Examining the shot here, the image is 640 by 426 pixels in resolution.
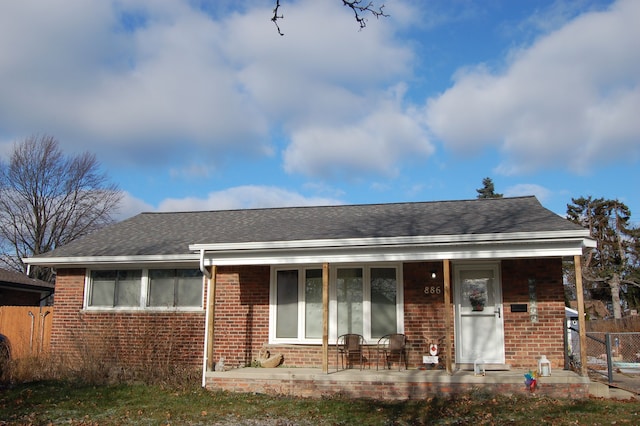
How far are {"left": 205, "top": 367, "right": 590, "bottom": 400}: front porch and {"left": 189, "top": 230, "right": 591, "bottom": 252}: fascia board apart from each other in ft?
7.72

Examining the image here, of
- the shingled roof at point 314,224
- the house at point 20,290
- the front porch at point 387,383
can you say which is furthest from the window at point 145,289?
the house at point 20,290

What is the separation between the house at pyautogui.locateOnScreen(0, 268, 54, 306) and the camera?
19.5m

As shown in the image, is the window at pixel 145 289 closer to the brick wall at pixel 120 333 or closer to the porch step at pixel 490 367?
the brick wall at pixel 120 333

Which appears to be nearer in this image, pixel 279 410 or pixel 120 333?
pixel 279 410

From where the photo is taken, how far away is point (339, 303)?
11945 millimetres

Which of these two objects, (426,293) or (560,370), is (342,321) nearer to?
(426,293)

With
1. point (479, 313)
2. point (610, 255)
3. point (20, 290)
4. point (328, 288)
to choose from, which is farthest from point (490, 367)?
point (610, 255)

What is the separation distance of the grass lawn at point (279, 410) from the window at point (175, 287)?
2824 mm

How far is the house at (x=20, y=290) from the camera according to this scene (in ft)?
64.0

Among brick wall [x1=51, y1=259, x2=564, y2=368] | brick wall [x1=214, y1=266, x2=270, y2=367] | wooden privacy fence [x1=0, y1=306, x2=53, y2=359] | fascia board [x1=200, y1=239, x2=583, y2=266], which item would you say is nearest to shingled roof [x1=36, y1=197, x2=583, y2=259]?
fascia board [x1=200, y1=239, x2=583, y2=266]

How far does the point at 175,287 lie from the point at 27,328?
5026 millimetres

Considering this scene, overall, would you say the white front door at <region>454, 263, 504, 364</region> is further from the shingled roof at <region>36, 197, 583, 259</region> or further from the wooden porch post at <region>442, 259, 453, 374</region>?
the wooden porch post at <region>442, 259, 453, 374</region>

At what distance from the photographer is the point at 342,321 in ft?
39.0

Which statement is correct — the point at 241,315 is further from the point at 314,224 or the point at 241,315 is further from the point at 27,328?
the point at 27,328
